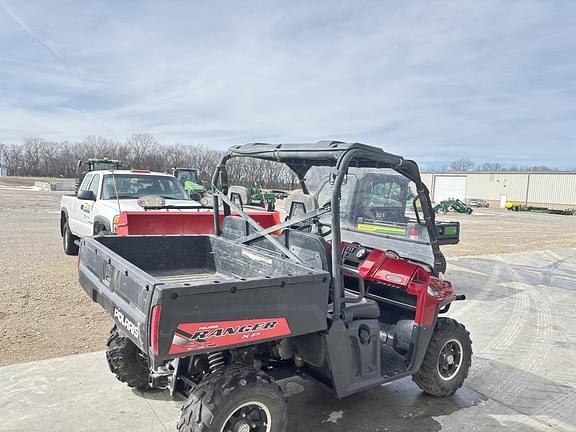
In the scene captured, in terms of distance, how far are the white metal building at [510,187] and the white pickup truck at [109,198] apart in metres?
45.6

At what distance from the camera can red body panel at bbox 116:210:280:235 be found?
620cm

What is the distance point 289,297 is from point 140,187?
6466mm

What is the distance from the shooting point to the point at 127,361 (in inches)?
147

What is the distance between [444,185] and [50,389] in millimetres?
58330

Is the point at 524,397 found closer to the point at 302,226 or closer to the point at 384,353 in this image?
the point at 384,353

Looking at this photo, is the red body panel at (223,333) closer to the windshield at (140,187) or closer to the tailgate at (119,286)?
the tailgate at (119,286)

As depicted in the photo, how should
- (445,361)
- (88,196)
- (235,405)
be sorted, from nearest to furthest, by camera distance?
(235,405) < (445,361) < (88,196)

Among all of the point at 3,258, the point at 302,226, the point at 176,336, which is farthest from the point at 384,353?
the point at 3,258

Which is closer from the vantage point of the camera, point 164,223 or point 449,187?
point 164,223

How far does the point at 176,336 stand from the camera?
2408mm

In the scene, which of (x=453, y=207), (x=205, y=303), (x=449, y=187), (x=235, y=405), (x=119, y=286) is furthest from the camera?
(x=449, y=187)

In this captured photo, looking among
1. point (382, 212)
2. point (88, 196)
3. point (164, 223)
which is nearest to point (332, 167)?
point (382, 212)

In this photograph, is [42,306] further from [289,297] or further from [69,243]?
[289,297]

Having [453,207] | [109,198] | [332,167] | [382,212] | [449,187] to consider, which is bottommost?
[453,207]
